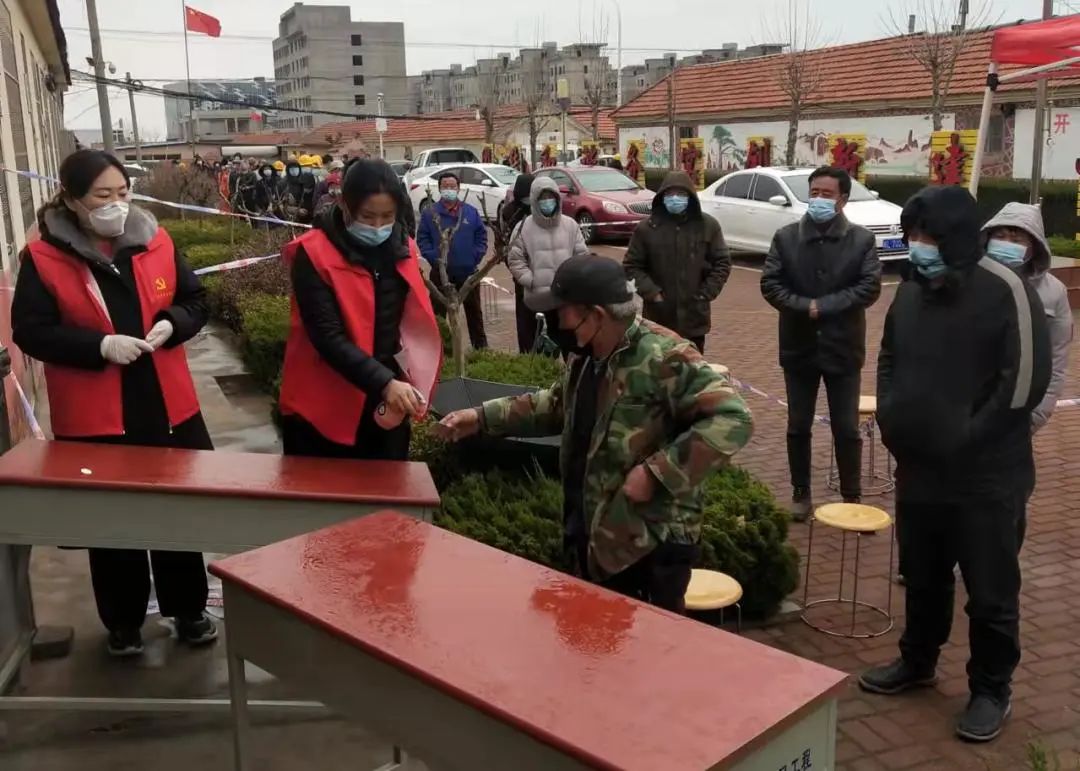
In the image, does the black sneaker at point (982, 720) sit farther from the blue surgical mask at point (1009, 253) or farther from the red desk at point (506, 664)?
the red desk at point (506, 664)

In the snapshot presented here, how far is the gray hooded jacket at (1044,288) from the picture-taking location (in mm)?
3947

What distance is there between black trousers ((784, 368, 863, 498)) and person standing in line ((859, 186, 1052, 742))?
1932 millimetres

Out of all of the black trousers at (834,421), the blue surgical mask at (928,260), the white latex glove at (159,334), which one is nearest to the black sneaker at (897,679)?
the blue surgical mask at (928,260)

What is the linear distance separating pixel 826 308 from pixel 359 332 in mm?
2719

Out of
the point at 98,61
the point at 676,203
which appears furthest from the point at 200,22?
the point at 676,203

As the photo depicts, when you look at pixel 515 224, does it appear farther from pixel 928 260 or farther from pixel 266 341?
pixel 928 260

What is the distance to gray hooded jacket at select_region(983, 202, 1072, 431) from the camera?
3.95 meters

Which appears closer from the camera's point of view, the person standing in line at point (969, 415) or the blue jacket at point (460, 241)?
the person standing in line at point (969, 415)

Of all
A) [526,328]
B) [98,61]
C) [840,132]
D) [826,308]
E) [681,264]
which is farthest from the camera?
[840,132]

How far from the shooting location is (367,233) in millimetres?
3711

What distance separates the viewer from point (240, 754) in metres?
2.86

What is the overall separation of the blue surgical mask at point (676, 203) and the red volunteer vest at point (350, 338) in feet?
9.93

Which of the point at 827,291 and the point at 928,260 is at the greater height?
the point at 928,260

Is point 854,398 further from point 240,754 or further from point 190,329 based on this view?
point 240,754
